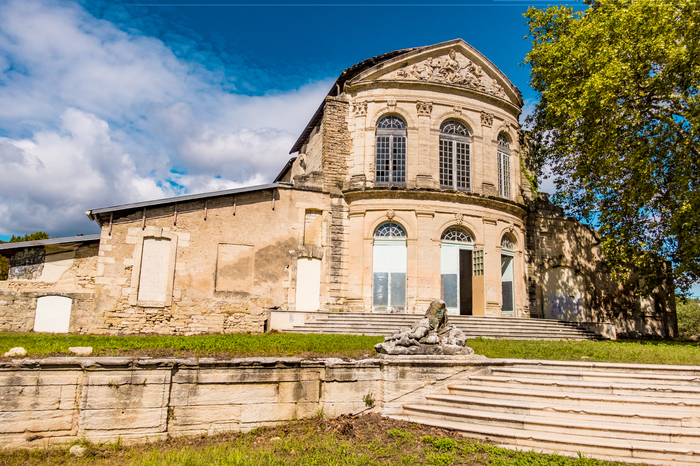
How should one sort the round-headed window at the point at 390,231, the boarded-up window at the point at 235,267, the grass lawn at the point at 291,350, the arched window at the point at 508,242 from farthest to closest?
the arched window at the point at 508,242 < the round-headed window at the point at 390,231 < the boarded-up window at the point at 235,267 < the grass lawn at the point at 291,350

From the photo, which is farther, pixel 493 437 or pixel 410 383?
pixel 410 383

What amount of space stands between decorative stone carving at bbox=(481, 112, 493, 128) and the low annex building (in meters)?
0.10

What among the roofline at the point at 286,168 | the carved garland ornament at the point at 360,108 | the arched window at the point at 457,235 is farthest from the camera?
the roofline at the point at 286,168

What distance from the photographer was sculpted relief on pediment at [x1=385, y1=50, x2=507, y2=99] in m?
21.0

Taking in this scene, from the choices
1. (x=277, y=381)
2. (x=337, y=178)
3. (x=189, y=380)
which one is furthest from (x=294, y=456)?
(x=337, y=178)

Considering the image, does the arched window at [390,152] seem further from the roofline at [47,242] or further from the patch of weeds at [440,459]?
the patch of weeds at [440,459]

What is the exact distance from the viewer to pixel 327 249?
19641 mm

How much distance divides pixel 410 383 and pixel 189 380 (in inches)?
144

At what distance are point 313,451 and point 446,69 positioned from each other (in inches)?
734

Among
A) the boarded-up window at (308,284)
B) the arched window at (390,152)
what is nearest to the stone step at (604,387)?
the boarded-up window at (308,284)

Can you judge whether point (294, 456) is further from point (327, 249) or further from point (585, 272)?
point (585, 272)

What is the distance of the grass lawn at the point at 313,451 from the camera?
602 centimetres

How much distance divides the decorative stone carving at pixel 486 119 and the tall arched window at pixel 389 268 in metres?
6.29

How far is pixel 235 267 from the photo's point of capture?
A: 18047 mm
